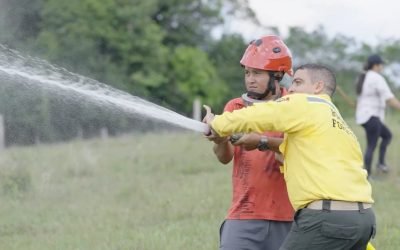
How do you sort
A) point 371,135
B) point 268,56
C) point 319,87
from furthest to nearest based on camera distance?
point 371,135
point 268,56
point 319,87

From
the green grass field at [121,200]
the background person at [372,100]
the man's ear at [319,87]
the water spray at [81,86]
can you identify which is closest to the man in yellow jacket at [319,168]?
the man's ear at [319,87]

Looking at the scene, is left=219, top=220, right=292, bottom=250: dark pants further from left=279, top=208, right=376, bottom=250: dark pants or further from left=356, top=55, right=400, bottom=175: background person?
left=356, top=55, right=400, bottom=175: background person

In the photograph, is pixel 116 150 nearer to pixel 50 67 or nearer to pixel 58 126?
pixel 58 126

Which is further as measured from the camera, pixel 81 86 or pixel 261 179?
pixel 81 86

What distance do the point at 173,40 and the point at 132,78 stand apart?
9.38m

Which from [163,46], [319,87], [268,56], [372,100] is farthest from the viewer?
[163,46]

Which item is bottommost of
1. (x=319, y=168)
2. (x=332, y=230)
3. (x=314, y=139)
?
(x=332, y=230)

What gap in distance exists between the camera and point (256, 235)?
4832 millimetres

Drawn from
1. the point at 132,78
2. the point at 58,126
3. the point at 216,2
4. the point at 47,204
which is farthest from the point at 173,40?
the point at 47,204

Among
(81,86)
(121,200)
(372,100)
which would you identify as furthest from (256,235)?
(372,100)

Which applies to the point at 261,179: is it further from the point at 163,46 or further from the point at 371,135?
the point at 163,46

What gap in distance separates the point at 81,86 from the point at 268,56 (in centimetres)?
194

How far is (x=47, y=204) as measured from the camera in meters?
9.85

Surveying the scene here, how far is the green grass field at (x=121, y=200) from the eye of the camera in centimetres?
769
